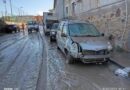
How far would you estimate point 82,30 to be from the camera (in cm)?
1243

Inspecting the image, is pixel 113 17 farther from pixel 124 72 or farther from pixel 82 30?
pixel 124 72

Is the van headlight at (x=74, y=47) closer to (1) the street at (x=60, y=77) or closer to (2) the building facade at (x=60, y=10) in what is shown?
(1) the street at (x=60, y=77)

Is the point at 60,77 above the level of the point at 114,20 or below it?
below

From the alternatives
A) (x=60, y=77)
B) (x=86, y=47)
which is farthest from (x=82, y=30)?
(x=60, y=77)

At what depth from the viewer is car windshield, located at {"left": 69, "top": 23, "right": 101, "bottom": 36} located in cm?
1212

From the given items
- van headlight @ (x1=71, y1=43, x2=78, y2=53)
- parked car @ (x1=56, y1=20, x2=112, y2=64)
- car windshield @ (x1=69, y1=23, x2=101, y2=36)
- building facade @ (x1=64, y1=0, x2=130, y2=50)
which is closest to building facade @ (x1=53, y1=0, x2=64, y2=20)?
building facade @ (x1=64, y1=0, x2=130, y2=50)

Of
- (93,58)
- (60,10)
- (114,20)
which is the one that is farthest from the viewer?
(60,10)

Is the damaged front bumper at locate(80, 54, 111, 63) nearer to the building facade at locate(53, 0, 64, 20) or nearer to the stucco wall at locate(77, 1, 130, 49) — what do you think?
the stucco wall at locate(77, 1, 130, 49)

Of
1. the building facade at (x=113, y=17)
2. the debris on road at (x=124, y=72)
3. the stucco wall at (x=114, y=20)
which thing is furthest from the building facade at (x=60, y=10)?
the debris on road at (x=124, y=72)

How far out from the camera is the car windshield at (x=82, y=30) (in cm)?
1212

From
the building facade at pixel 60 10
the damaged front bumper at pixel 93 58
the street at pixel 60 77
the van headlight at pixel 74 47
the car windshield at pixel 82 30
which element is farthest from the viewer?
the building facade at pixel 60 10

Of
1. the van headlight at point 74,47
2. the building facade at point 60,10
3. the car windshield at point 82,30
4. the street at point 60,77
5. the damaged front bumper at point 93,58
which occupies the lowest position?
the street at point 60,77

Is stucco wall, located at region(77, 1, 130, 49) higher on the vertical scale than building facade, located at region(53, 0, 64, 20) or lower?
lower

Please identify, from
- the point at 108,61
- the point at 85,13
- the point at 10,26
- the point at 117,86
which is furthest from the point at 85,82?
the point at 10,26
